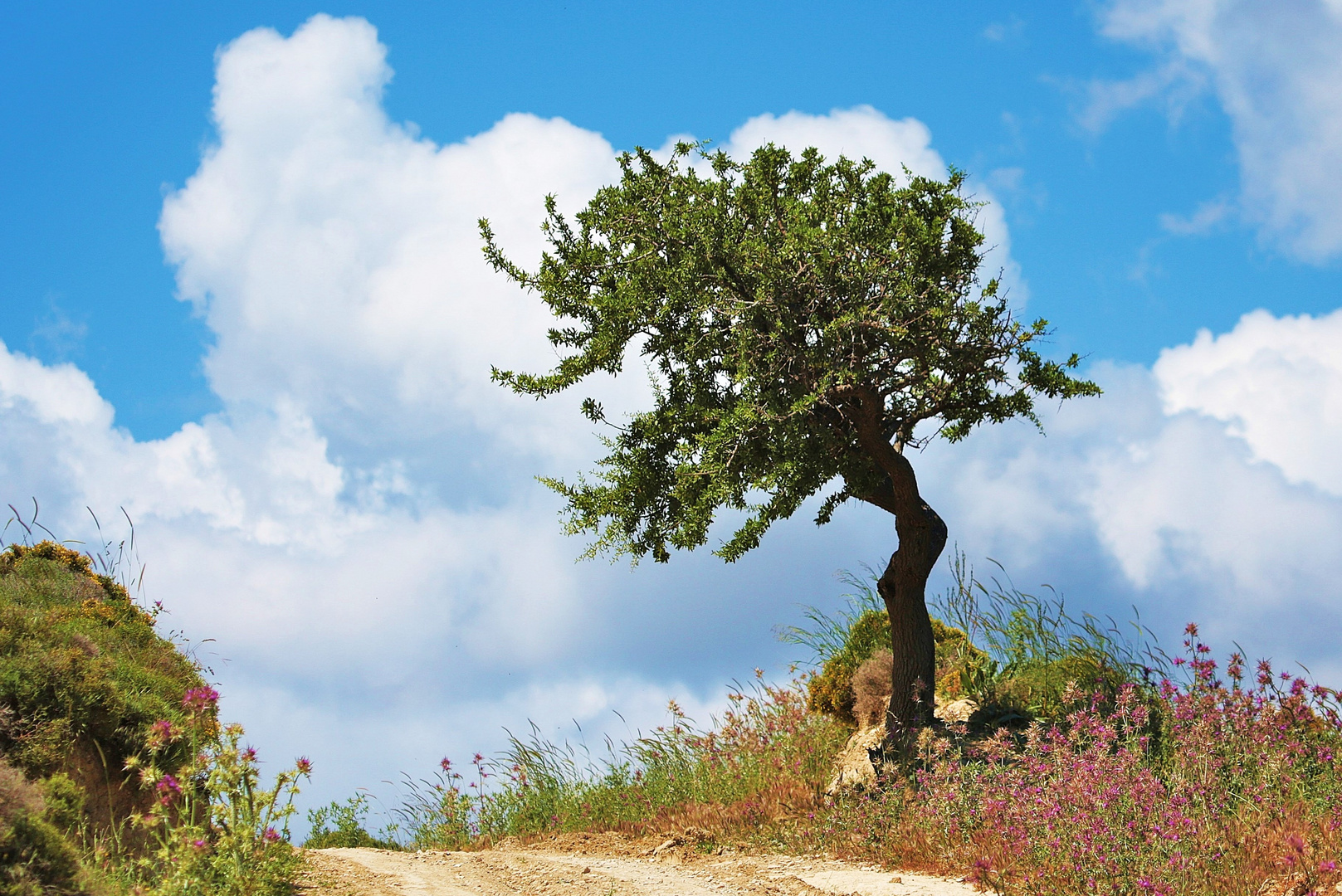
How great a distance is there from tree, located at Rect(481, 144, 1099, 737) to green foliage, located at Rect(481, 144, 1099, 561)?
0.08 ft

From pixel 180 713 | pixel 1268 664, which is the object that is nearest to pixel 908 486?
pixel 1268 664

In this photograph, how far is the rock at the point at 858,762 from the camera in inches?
463

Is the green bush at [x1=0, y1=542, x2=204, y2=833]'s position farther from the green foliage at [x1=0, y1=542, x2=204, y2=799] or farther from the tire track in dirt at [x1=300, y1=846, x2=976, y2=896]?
the tire track in dirt at [x1=300, y1=846, x2=976, y2=896]

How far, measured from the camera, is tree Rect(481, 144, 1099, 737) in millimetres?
11414

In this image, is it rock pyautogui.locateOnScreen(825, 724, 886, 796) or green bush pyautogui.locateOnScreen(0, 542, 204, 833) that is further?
rock pyautogui.locateOnScreen(825, 724, 886, 796)

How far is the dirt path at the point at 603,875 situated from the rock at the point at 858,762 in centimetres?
164

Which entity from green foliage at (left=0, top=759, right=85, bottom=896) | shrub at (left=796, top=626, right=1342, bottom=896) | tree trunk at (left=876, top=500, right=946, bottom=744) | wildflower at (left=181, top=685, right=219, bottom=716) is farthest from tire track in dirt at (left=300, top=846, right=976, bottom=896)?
tree trunk at (left=876, top=500, right=946, bottom=744)

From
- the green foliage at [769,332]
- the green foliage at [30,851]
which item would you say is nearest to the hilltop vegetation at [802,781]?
the green foliage at [30,851]

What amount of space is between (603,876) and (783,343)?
5701 millimetres

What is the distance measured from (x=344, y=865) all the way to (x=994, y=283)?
9.17 m

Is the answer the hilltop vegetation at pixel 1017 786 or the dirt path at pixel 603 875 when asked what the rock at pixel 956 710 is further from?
the dirt path at pixel 603 875

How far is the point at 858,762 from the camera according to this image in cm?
1267

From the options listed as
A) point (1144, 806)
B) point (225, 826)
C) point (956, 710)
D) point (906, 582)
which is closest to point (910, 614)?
point (906, 582)

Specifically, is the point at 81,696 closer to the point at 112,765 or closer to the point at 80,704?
the point at 80,704
